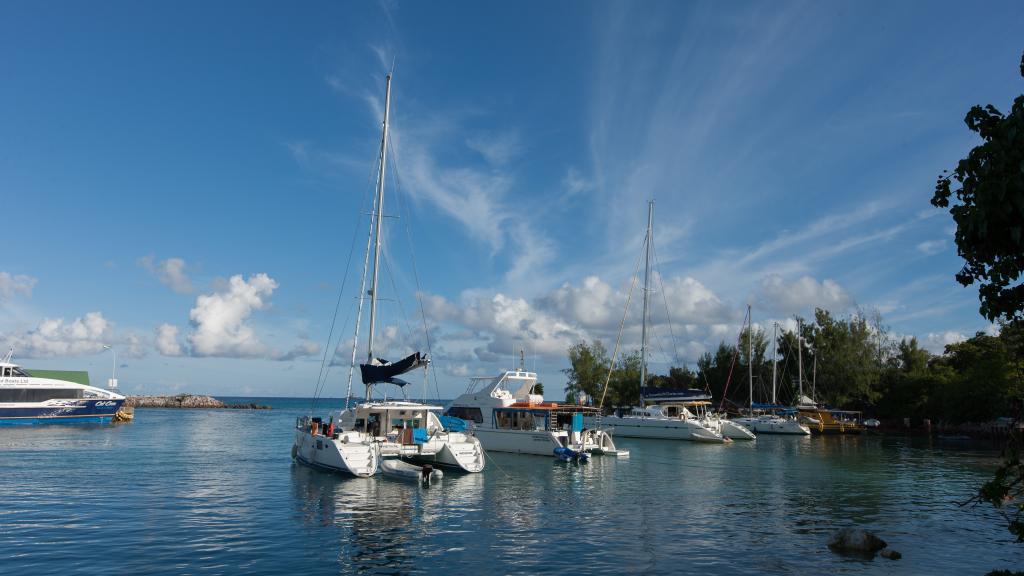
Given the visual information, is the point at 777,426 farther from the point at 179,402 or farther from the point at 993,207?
the point at 179,402

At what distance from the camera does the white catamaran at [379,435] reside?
31577 mm

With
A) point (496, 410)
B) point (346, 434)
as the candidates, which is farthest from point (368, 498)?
point (496, 410)

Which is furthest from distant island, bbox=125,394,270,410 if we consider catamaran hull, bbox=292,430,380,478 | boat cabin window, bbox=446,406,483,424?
catamaran hull, bbox=292,430,380,478

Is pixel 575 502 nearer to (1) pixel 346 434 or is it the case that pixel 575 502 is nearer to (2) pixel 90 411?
(1) pixel 346 434

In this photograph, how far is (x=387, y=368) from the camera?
36.1 metres

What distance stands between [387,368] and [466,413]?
15.6 meters

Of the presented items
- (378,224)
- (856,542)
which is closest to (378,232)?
(378,224)

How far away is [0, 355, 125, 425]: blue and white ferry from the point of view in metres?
68.8

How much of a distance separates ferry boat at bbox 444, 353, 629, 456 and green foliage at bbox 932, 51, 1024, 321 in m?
33.8

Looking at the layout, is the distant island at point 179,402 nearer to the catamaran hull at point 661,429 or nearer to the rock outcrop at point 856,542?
the catamaran hull at point 661,429

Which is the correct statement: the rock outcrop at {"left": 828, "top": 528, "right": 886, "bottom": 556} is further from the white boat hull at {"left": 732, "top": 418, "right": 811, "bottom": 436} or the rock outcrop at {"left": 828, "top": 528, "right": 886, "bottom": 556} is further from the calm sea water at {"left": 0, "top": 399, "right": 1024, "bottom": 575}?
the white boat hull at {"left": 732, "top": 418, "right": 811, "bottom": 436}

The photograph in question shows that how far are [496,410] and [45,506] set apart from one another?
2831 centimetres

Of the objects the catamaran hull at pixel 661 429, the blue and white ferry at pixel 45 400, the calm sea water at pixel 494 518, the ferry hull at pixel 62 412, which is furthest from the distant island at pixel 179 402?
the calm sea water at pixel 494 518

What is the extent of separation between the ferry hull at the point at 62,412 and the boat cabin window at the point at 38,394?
79cm
